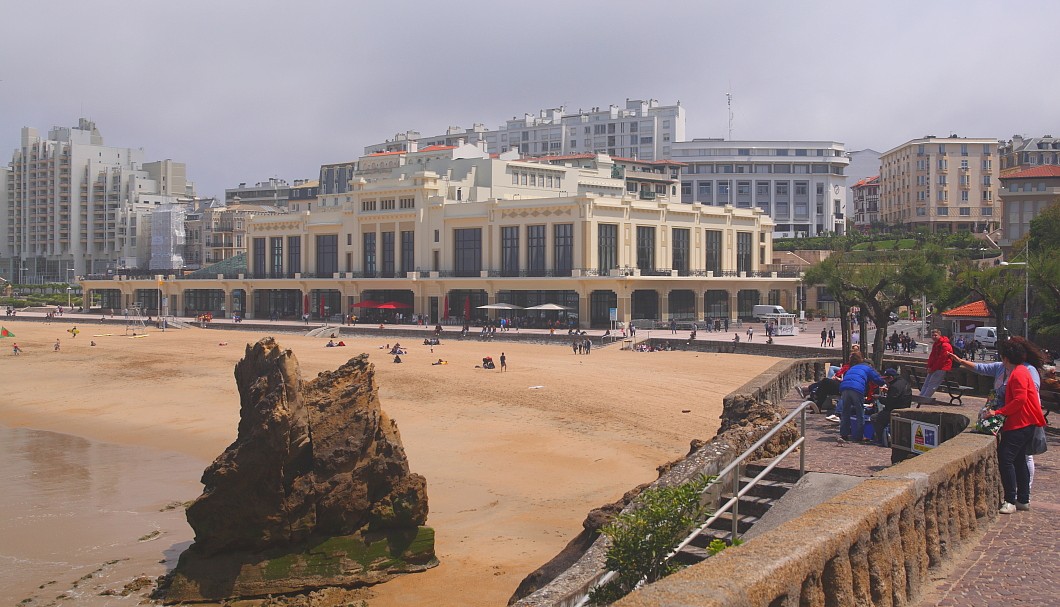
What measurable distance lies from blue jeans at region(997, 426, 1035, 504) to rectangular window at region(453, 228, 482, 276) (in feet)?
199

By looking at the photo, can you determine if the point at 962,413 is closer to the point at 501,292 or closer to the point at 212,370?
the point at 212,370

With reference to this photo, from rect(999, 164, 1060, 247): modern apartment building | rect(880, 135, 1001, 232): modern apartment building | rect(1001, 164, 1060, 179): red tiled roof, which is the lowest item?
rect(999, 164, 1060, 247): modern apartment building

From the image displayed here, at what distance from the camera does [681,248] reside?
67688mm

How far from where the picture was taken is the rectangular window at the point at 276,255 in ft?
269

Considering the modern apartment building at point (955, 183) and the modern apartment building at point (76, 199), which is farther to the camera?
the modern apartment building at point (76, 199)

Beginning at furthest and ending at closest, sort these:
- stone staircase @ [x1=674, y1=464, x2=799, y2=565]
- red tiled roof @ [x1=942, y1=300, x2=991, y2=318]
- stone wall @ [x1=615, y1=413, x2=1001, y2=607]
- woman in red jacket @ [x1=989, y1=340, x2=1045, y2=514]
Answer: red tiled roof @ [x1=942, y1=300, x2=991, y2=318], woman in red jacket @ [x1=989, y1=340, x2=1045, y2=514], stone staircase @ [x1=674, y1=464, x2=799, y2=565], stone wall @ [x1=615, y1=413, x2=1001, y2=607]

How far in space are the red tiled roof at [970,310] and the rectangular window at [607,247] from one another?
21.3 meters

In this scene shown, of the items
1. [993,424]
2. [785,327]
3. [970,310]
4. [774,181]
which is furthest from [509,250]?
[774,181]

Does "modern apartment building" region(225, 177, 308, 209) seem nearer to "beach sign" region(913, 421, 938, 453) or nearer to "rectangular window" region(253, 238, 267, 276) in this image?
"rectangular window" region(253, 238, 267, 276)

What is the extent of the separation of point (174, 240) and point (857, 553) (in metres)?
137

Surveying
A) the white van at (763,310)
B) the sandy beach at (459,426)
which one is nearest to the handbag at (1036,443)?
the sandy beach at (459,426)

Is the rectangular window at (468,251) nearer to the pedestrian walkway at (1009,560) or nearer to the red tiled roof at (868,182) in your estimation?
the pedestrian walkway at (1009,560)

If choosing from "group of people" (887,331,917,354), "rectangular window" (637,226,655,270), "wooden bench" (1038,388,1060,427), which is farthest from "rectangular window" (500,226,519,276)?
"wooden bench" (1038,388,1060,427)

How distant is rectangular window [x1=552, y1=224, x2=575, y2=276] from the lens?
6378 centimetres
